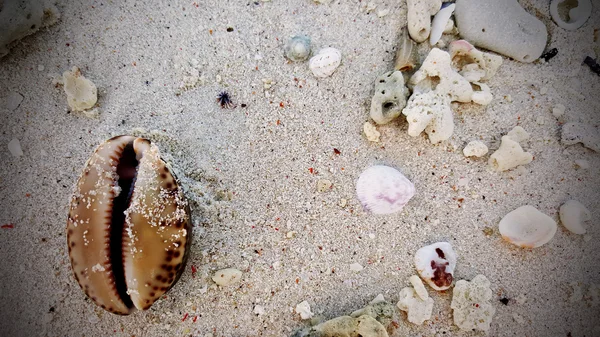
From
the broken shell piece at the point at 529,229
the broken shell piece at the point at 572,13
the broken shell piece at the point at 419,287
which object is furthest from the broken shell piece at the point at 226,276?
the broken shell piece at the point at 572,13

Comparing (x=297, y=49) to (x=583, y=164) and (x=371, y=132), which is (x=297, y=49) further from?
(x=583, y=164)

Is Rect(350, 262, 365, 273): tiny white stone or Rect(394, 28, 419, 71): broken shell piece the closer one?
Rect(350, 262, 365, 273): tiny white stone

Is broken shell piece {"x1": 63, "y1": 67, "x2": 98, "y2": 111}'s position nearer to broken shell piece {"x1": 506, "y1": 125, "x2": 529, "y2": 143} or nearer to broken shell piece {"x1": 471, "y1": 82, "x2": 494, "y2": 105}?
broken shell piece {"x1": 471, "y1": 82, "x2": 494, "y2": 105}

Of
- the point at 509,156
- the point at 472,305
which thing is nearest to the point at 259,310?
the point at 472,305

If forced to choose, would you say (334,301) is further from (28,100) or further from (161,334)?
(28,100)

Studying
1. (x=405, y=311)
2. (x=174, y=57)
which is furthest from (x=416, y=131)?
(x=174, y=57)

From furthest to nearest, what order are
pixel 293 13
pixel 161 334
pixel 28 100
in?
pixel 293 13 < pixel 28 100 < pixel 161 334

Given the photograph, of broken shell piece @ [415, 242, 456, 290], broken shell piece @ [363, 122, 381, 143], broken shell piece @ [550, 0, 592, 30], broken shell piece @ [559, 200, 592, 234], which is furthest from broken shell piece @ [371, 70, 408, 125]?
broken shell piece @ [550, 0, 592, 30]
